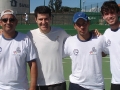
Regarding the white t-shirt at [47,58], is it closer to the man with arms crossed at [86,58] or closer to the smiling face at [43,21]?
the smiling face at [43,21]

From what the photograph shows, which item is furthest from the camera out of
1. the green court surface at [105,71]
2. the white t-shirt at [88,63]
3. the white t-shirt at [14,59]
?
the green court surface at [105,71]

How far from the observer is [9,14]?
3.59 m

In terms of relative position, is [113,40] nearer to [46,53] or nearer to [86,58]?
Answer: [86,58]

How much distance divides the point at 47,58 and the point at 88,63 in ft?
1.91

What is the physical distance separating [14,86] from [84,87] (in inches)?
36.4

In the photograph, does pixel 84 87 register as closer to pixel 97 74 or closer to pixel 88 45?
pixel 97 74

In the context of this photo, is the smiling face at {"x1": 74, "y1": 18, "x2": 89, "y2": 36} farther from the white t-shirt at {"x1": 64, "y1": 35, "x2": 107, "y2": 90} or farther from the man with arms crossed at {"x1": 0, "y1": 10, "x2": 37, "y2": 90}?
the man with arms crossed at {"x1": 0, "y1": 10, "x2": 37, "y2": 90}

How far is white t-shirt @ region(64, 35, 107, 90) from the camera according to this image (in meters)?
3.78

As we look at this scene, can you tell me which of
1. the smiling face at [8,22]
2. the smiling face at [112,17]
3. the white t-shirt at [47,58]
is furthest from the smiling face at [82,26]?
the smiling face at [8,22]

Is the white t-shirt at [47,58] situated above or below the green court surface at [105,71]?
above

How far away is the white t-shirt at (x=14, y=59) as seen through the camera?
3.54 metres

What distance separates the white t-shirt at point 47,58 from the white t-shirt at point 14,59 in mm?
354

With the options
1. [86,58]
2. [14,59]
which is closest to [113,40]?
[86,58]

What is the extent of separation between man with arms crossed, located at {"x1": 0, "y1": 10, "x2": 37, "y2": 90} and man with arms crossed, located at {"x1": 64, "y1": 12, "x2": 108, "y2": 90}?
61cm
